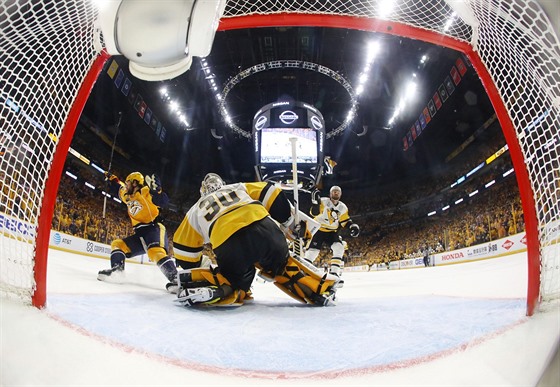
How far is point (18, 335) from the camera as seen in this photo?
30.8 inches

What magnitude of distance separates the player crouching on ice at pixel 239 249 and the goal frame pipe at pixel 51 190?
0.78 meters

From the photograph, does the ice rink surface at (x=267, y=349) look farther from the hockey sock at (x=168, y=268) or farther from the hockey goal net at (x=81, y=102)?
the hockey sock at (x=168, y=268)

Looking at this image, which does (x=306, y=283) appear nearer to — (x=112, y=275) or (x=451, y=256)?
(x=112, y=275)

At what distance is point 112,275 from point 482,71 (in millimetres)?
2801

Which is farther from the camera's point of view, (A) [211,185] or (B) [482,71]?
(A) [211,185]

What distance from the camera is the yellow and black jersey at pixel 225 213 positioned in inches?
72.3

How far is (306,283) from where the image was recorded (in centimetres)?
204

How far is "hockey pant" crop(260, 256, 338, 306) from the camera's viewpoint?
6.62 feet

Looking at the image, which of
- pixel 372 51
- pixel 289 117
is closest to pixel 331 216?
pixel 289 117

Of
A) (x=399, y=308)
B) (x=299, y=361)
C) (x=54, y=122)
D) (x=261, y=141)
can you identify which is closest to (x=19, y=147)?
(x=54, y=122)

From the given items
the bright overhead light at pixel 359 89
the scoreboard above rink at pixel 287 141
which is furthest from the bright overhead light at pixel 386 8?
the bright overhead light at pixel 359 89

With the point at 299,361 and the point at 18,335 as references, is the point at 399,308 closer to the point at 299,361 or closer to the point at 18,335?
the point at 299,361

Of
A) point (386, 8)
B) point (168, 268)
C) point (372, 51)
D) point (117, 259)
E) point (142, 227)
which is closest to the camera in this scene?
point (386, 8)

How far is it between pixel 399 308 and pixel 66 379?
153 centimetres
